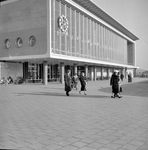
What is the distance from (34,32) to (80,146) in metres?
26.6

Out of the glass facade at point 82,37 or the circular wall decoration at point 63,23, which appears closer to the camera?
the glass facade at point 82,37

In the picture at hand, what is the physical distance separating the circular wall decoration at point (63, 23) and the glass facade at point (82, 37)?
1.56ft

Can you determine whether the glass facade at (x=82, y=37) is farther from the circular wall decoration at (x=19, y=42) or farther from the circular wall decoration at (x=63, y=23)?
the circular wall decoration at (x=19, y=42)

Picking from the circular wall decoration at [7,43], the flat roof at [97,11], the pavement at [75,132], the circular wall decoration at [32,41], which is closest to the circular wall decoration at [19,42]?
the circular wall decoration at [7,43]

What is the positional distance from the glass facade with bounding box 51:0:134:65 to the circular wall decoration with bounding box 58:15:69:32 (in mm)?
476

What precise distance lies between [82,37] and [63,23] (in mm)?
7732

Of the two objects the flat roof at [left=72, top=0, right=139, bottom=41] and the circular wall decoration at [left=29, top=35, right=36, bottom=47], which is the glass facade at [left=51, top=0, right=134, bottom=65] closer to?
the flat roof at [left=72, top=0, right=139, bottom=41]

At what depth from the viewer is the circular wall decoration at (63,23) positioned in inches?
1168

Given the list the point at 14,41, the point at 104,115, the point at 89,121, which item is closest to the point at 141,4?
the point at 89,121

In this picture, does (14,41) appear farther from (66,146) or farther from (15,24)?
(66,146)

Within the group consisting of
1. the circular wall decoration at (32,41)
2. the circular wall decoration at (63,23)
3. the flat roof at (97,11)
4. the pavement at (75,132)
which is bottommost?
the pavement at (75,132)

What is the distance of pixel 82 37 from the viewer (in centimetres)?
3756

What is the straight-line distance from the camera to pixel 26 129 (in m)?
4.88

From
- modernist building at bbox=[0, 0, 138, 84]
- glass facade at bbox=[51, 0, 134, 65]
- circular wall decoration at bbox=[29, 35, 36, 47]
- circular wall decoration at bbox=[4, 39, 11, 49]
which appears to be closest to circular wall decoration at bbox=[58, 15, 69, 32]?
modernist building at bbox=[0, 0, 138, 84]
